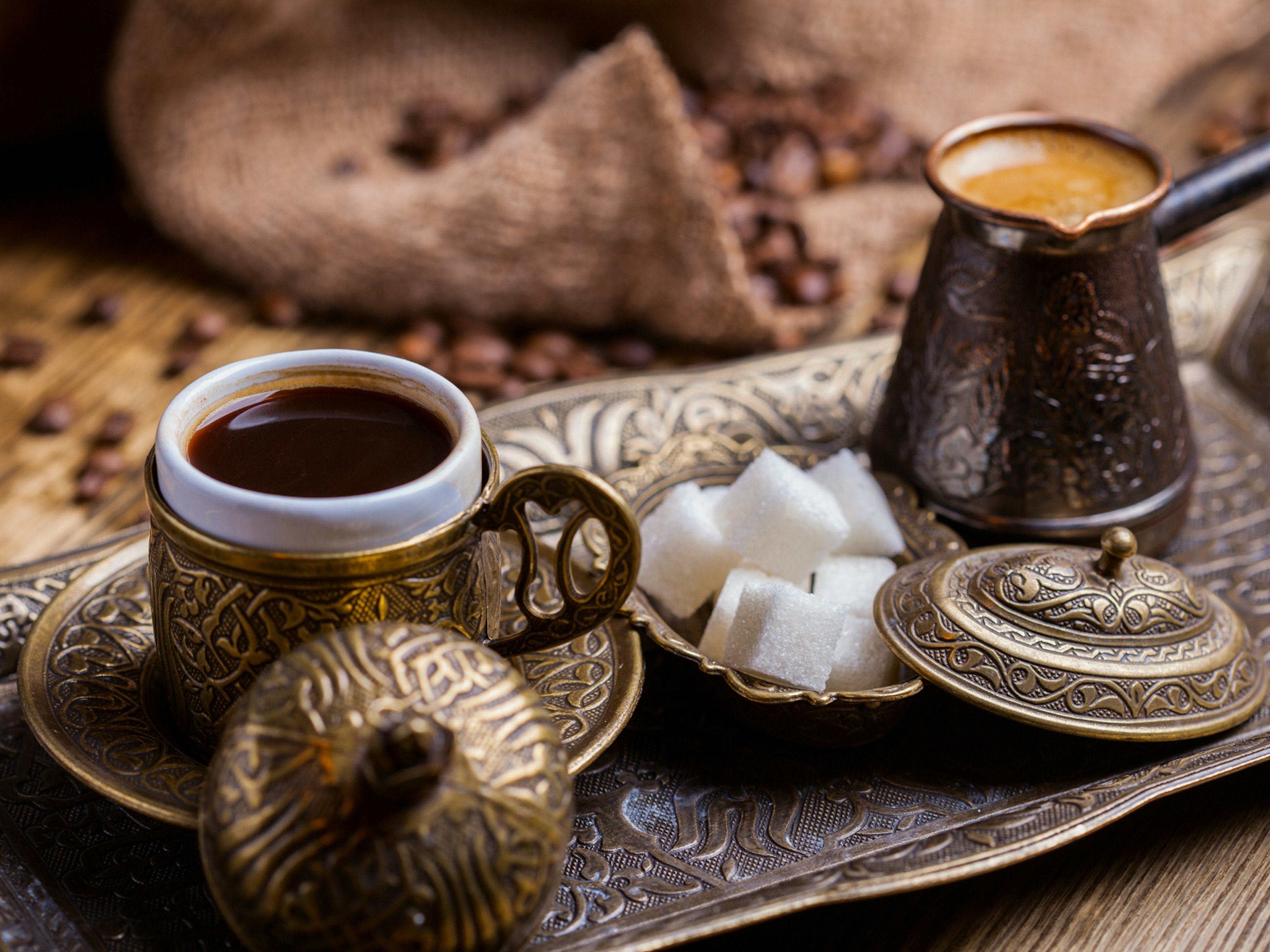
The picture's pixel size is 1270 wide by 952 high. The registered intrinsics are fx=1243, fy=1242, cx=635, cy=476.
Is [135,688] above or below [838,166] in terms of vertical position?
below

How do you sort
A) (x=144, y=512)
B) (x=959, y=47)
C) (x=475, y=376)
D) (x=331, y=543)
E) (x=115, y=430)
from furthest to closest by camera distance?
(x=959, y=47), (x=475, y=376), (x=115, y=430), (x=144, y=512), (x=331, y=543)

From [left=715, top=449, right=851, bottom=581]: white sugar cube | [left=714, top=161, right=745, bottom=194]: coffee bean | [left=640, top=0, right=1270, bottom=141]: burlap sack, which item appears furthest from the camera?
[left=640, top=0, right=1270, bottom=141]: burlap sack

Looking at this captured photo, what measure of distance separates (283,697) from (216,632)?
0.15 metres

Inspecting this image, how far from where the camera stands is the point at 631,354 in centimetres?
177

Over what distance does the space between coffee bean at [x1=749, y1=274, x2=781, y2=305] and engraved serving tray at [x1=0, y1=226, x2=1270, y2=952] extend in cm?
70

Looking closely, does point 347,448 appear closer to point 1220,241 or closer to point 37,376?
point 37,376

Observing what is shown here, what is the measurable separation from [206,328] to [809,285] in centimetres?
86

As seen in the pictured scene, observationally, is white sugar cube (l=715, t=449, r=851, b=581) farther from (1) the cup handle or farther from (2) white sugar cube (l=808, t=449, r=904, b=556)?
(1) the cup handle

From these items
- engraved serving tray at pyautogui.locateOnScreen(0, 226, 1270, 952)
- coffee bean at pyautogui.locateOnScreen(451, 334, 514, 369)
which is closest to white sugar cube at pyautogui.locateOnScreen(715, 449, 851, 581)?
engraved serving tray at pyautogui.locateOnScreen(0, 226, 1270, 952)

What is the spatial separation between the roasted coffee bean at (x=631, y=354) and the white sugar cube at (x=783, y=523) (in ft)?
2.24

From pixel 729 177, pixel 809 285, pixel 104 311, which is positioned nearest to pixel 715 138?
pixel 729 177

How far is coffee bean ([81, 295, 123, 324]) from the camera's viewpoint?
5.90 ft

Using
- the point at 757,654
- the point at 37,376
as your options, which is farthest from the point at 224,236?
the point at 757,654

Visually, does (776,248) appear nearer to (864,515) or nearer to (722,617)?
(864,515)
